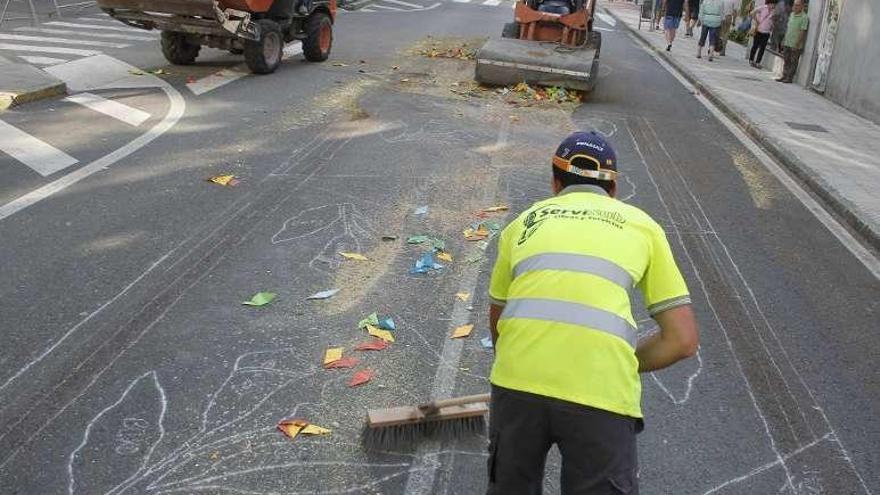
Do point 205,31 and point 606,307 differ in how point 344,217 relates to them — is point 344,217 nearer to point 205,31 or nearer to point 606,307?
point 606,307

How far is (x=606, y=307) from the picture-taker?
2.56 metres

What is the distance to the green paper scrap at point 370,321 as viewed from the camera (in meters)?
5.27

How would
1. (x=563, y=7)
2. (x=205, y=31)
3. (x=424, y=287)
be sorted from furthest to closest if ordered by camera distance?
(x=563, y=7) → (x=205, y=31) → (x=424, y=287)

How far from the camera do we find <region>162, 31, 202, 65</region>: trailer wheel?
1452 cm

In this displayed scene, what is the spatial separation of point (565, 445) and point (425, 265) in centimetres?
378

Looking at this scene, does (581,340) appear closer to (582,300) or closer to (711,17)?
(582,300)

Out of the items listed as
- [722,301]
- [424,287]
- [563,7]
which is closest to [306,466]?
[424,287]

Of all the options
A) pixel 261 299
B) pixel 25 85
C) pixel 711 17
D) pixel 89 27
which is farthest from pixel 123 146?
pixel 711 17

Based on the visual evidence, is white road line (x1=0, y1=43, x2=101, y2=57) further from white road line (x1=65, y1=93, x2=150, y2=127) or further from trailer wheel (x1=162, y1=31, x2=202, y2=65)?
white road line (x1=65, y1=93, x2=150, y2=127)

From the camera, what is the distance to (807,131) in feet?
42.9

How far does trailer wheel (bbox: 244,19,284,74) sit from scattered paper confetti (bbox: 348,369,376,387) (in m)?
10.3

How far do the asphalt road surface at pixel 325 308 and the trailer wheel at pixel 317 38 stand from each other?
203 inches


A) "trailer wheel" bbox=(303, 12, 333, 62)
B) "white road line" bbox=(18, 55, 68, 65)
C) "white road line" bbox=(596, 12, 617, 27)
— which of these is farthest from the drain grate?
"white road line" bbox=(596, 12, 617, 27)

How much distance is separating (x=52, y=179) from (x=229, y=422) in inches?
192
